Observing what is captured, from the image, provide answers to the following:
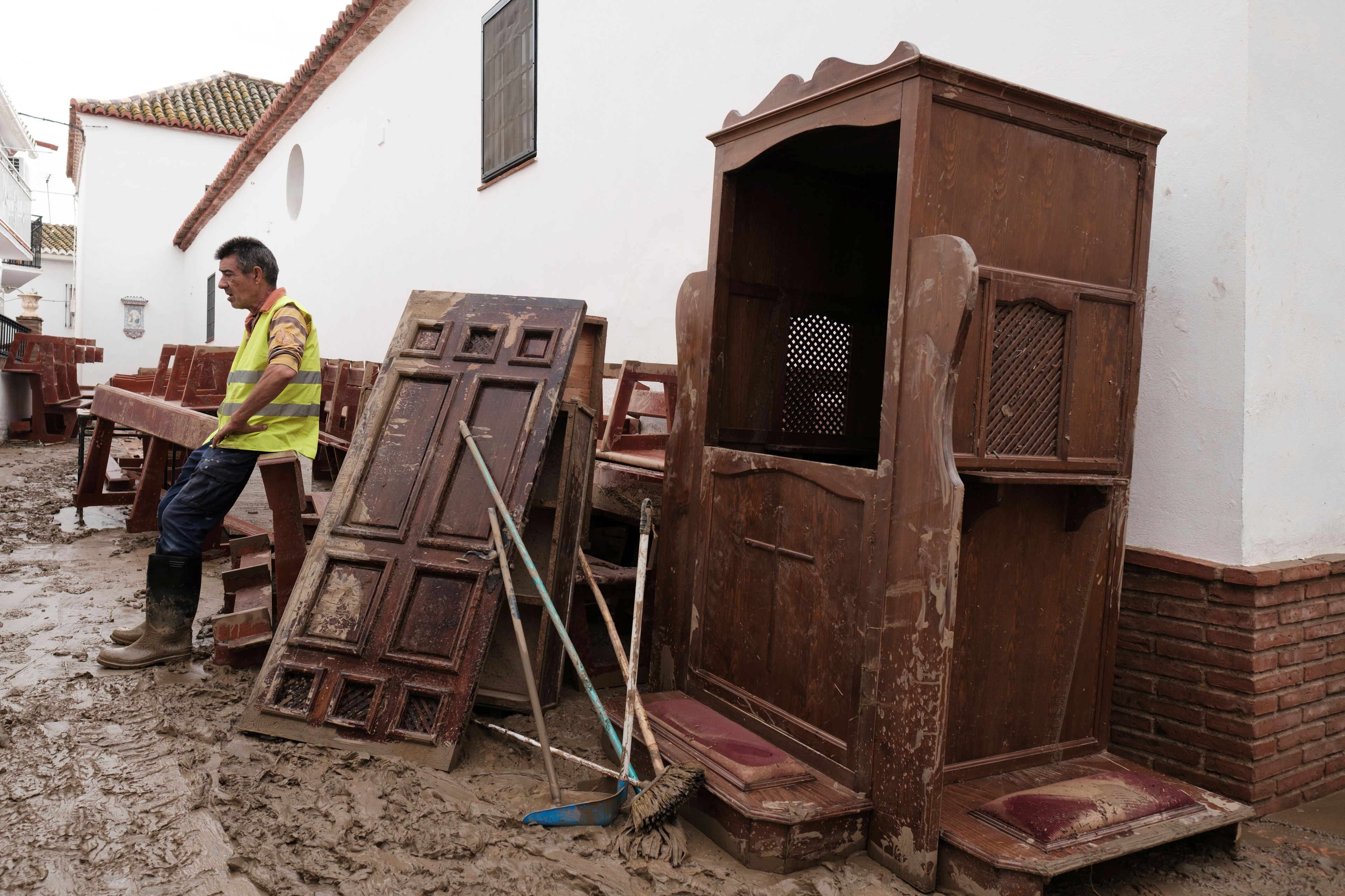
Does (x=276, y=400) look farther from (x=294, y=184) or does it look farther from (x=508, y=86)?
(x=294, y=184)

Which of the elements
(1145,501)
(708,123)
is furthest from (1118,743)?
(708,123)

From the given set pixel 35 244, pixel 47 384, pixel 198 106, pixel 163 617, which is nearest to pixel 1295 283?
pixel 163 617

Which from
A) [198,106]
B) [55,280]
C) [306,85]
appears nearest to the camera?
[306,85]

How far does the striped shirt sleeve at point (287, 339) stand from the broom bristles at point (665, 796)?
8.84 ft

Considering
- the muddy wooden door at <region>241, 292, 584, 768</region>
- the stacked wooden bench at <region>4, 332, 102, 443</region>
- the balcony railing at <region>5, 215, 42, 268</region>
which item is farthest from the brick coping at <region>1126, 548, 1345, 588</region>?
the balcony railing at <region>5, 215, 42, 268</region>

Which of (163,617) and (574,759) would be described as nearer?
(574,759)

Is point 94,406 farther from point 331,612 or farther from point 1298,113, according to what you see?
point 1298,113

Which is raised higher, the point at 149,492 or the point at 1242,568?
the point at 1242,568

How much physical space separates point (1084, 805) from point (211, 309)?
2479 cm

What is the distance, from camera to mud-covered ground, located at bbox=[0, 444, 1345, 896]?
2551mm

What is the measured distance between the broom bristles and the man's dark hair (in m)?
3.12

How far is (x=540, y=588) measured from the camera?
128 inches

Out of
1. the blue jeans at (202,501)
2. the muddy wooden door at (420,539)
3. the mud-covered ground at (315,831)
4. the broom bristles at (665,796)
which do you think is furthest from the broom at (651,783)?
the blue jeans at (202,501)

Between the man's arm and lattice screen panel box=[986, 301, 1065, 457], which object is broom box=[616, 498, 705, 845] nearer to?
lattice screen panel box=[986, 301, 1065, 457]
